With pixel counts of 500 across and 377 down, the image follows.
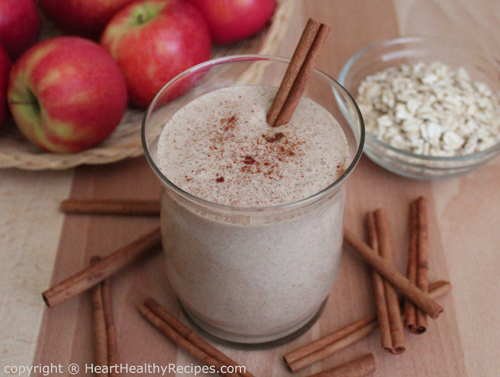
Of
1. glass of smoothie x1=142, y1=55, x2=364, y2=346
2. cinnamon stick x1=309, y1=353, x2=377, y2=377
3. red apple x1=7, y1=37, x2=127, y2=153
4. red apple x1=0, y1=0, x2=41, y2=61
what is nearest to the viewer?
glass of smoothie x1=142, y1=55, x2=364, y2=346

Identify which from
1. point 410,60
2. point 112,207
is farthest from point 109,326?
point 410,60

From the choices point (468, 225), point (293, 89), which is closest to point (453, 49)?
point (468, 225)

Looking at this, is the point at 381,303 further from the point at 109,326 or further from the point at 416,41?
the point at 416,41

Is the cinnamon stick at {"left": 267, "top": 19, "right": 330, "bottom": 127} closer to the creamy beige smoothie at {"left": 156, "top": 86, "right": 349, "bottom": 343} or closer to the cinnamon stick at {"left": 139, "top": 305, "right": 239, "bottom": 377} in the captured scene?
the creamy beige smoothie at {"left": 156, "top": 86, "right": 349, "bottom": 343}

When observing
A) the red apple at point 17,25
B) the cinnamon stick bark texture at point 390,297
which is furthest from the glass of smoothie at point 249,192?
the red apple at point 17,25

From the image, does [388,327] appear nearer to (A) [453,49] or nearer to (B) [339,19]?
(A) [453,49]

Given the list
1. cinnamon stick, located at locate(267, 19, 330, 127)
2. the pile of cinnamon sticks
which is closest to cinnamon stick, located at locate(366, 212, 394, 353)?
the pile of cinnamon sticks

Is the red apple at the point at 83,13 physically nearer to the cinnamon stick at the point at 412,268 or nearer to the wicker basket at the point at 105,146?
the wicker basket at the point at 105,146
